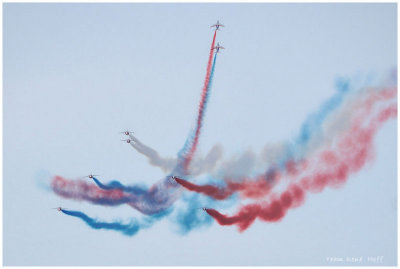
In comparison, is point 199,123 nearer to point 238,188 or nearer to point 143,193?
point 238,188

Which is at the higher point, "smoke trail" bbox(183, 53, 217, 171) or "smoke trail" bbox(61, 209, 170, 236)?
"smoke trail" bbox(183, 53, 217, 171)

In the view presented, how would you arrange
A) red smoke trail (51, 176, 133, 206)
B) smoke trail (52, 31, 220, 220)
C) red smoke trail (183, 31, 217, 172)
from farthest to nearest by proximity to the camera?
red smoke trail (51, 176, 133, 206)
smoke trail (52, 31, 220, 220)
red smoke trail (183, 31, 217, 172)

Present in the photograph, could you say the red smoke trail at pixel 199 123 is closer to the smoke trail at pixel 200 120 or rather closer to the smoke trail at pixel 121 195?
the smoke trail at pixel 200 120

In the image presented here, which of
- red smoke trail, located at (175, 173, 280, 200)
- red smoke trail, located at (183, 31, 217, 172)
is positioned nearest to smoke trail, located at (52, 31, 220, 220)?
red smoke trail, located at (183, 31, 217, 172)

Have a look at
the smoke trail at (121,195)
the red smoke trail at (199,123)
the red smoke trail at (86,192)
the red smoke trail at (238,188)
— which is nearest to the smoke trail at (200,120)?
the red smoke trail at (199,123)

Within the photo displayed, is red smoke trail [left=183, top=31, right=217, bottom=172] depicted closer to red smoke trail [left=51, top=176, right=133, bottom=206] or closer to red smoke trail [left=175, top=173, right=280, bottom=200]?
red smoke trail [left=175, top=173, right=280, bottom=200]

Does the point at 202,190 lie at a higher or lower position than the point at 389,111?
lower

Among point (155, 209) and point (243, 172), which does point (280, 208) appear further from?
point (155, 209)

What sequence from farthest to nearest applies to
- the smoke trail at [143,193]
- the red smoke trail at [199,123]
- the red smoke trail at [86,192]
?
the red smoke trail at [86,192] → the smoke trail at [143,193] → the red smoke trail at [199,123]

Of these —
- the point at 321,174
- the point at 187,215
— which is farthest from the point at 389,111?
the point at 187,215

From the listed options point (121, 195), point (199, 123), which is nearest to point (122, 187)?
point (121, 195)

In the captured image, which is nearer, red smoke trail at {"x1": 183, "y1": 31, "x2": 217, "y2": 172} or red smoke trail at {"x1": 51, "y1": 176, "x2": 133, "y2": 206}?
red smoke trail at {"x1": 183, "y1": 31, "x2": 217, "y2": 172}
